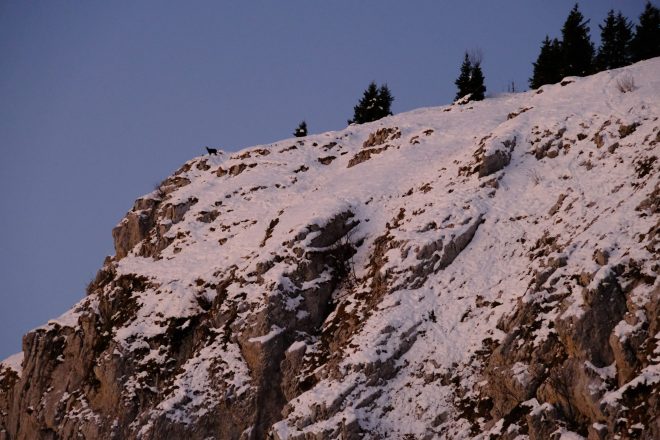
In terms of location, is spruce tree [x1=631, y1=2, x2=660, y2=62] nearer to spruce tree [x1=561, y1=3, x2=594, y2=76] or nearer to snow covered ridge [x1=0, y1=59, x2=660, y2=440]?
spruce tree [x1=561, y1=3, x2=594, y2=76]

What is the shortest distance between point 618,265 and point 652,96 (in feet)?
42.3

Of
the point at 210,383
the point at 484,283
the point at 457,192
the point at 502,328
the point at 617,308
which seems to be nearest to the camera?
the point at 617,308

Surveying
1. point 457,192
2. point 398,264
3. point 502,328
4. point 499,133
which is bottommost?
point 502,328

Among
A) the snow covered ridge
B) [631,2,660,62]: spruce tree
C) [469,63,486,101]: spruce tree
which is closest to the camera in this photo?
the snow covered ridge

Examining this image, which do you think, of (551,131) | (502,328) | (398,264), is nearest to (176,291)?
(398,264)

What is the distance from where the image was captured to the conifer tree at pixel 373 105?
221 feet

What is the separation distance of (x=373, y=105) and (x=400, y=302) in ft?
118

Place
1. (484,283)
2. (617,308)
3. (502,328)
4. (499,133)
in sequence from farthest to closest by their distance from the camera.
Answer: (499,133), (484,283), (502,328), (617,308)

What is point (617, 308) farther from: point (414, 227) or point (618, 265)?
point (414, 227)

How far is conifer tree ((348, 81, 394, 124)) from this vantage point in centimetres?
6731

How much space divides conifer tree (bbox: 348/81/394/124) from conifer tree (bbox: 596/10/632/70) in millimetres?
17811

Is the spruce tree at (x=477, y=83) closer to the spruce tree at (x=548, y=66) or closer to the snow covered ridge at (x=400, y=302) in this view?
the spruce tree at (x=548, y=66)

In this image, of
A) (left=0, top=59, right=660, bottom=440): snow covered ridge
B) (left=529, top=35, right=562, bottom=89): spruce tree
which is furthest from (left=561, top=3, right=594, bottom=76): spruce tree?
(left=0, top=59, right=660, bottom=440): snow covered ridge

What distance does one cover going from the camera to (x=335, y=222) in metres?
40.5
